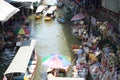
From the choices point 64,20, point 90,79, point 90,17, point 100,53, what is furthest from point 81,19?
point 90,79

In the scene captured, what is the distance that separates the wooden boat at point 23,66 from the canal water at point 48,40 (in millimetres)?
787

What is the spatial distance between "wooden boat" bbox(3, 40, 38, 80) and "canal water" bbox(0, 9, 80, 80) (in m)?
0.79

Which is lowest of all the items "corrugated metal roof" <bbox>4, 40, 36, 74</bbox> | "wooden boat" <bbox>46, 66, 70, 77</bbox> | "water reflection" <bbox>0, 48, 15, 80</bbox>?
"water reflection" <bbox>0, 48, 15, 80</bbox>

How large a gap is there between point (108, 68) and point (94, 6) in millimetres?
12556

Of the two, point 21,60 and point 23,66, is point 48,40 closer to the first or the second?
point 21,60

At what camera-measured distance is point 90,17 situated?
1389 inches

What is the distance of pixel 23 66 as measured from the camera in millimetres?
22656

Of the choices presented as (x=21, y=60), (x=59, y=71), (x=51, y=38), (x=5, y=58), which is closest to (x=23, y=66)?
(x=21, y=60)

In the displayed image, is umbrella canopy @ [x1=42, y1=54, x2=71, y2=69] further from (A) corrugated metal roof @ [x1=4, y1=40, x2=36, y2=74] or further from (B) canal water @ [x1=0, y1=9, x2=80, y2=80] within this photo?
(B) canal water @ [x1=0, y1=9, x2=80, y2=80]

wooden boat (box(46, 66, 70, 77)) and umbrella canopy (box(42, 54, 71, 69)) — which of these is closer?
umbrella canopy (box(42, 54, 71, 69))

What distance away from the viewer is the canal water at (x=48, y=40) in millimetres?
28355

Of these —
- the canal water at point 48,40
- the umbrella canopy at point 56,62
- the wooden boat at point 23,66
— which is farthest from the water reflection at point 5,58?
the umbrella canopy at point 56,62

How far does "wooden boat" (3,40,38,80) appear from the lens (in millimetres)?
22033

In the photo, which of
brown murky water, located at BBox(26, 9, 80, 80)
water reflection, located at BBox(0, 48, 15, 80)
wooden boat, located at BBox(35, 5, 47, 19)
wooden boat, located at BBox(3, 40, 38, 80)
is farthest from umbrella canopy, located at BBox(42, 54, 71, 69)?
wooden boat, located at BBox(35, 5, 47, 19)
